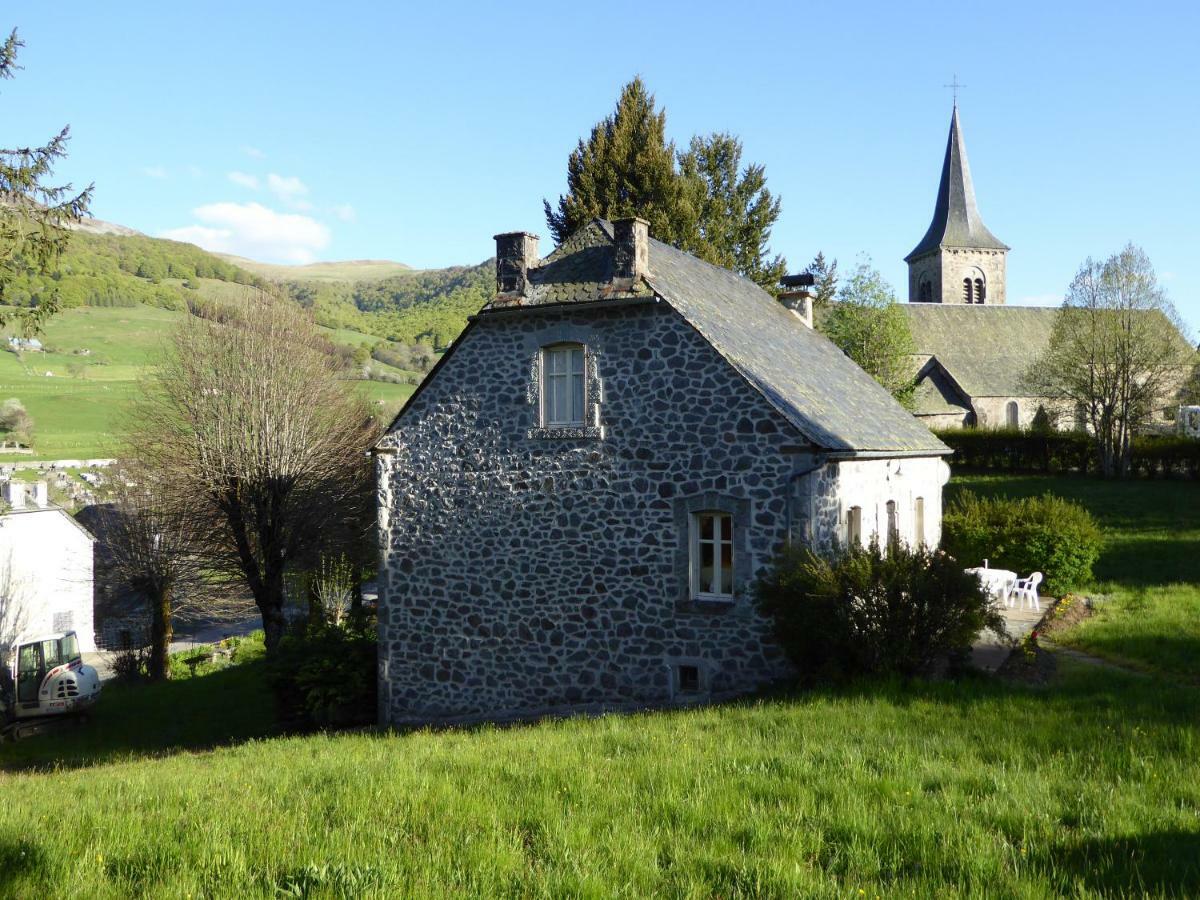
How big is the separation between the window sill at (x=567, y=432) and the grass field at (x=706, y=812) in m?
5.49

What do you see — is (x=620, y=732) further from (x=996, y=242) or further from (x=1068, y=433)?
(x=996, y=242)

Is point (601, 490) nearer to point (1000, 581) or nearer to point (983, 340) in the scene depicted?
point (1000, 581)

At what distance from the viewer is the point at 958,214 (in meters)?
70.4

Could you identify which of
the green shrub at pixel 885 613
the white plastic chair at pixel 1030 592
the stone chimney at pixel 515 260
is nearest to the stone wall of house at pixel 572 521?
the stone chimney at pixel 515 260

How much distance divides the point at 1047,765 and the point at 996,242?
232 ft

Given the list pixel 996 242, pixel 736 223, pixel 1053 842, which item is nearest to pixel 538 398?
pixel 1053 842

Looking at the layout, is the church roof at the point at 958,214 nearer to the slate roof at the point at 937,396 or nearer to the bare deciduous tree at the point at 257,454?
the slate roof at the point at 937,396

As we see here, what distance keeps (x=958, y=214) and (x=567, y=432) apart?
64.8 m

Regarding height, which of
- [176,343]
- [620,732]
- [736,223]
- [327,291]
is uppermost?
[327,291]

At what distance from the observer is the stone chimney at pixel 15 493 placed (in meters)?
36.9

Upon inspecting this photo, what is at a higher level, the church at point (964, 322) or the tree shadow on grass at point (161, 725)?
the church at point (964, 322)

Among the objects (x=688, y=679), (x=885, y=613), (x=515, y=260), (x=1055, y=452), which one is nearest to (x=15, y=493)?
(x=515, y=260)

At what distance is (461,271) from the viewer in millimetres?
132625

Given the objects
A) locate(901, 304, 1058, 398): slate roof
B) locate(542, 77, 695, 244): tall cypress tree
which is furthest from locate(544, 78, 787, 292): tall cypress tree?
locate(901, 304, 1058, 398): slate roof
